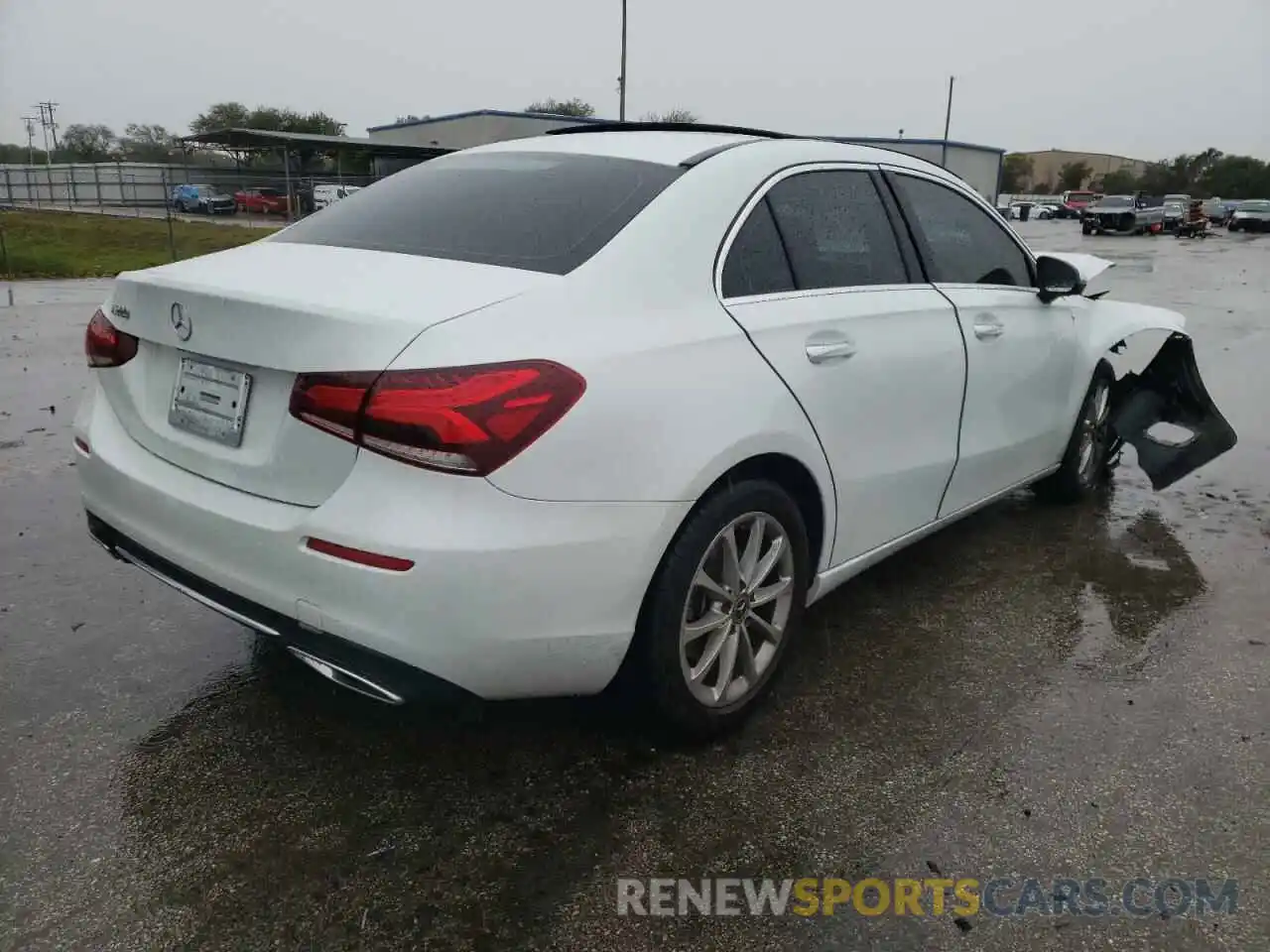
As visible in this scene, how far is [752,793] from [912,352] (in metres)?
1.50

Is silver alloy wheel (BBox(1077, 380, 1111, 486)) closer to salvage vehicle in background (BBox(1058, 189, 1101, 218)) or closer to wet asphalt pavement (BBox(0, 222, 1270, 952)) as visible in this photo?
wet asphalt pavement (BBox(0, 222, 1270, 952))

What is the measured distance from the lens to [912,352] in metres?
3.21

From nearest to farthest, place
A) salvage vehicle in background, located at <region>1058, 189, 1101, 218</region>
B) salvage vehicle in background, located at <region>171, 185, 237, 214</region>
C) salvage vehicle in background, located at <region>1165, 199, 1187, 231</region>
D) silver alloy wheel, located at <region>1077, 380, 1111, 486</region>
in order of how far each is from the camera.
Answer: silver alloy wheel, located at <region>1077, 380, 1111, 486</region> < salvage vehicle in background, located at <region>171, 185, 237, 214</region> < salvage vehicle in background, located at <region>1165, 199, 1187, 231</region> < salvage vehicle in background, located at <region>1058, 189, 1101, 218</region>

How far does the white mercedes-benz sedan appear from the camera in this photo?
2.09 meters

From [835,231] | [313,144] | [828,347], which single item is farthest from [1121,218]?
[828,347]

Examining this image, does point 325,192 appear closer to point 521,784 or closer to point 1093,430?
point 1093,430

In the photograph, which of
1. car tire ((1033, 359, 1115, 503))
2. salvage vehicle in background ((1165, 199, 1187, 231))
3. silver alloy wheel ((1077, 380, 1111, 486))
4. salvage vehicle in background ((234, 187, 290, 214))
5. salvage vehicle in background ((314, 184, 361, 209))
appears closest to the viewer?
car tire ((1033, 359, 1115, 503))

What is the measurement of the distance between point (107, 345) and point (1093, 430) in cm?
430

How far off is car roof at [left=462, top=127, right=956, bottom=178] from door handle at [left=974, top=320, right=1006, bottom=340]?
2.13 feet

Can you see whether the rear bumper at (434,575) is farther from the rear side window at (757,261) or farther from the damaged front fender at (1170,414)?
the damaged front fender at (1170,414)

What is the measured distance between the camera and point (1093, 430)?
4.90m

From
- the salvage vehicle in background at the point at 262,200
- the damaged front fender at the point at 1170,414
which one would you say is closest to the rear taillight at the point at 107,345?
the damaged front fender at the point at 1170,414

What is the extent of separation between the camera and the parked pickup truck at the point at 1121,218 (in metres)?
40.0
